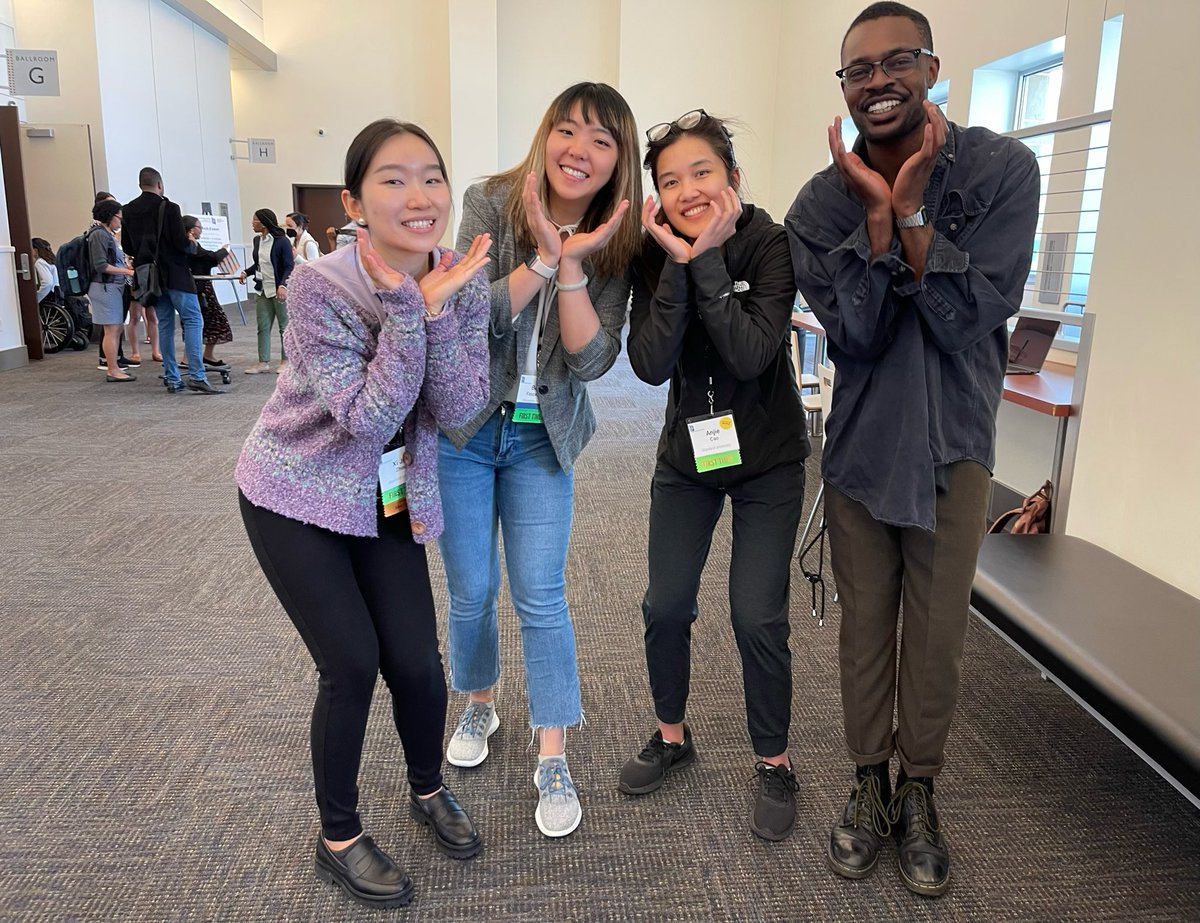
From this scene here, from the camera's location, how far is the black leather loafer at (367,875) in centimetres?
146

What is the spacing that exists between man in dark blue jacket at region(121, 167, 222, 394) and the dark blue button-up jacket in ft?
18.9

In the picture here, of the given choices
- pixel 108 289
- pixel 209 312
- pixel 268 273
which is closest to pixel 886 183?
pixel 268 273

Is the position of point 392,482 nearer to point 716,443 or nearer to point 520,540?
point 520,540

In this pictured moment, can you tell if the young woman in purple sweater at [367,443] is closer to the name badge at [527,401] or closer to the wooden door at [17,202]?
the name badge at [527,401]

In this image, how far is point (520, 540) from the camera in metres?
1.63

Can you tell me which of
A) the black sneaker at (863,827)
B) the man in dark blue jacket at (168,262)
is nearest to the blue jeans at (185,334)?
the man in dark blue jacket at (168,262)

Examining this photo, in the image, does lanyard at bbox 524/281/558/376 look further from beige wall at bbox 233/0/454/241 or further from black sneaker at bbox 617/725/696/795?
beige wall at bbox 233/0/454/241

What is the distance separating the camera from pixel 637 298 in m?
1.62

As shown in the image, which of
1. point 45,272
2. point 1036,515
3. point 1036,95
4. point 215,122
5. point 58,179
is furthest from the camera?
point 215,122

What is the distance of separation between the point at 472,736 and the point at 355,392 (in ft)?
3.29

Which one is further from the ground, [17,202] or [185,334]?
[17,202]

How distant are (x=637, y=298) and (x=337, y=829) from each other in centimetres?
111

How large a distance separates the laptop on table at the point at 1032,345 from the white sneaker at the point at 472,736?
258cm

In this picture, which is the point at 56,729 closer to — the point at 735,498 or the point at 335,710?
the point at 335,710
